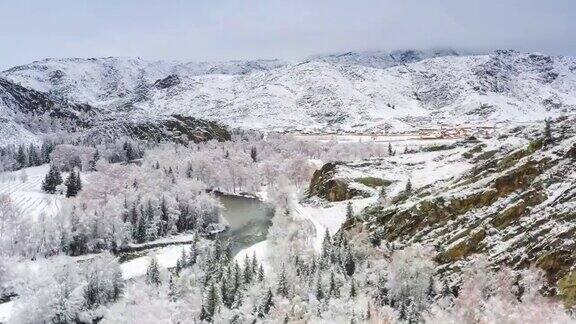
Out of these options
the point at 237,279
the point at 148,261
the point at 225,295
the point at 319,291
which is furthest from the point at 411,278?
the point at 148,261

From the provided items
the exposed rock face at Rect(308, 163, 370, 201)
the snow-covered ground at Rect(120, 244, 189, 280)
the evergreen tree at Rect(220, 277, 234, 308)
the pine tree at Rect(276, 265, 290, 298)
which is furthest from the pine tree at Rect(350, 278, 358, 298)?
the exposed rock face at Rect(308, 163, 370, 201)

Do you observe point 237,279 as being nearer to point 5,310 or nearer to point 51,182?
point 5,310

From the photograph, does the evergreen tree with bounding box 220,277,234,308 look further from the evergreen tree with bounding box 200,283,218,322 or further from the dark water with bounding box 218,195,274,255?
the dark water with bounding box 218,195,274,255

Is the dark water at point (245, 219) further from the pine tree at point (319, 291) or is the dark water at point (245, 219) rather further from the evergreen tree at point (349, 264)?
the pine tree at point (319, 291)

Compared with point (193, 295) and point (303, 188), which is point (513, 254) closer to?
point (193, 295)

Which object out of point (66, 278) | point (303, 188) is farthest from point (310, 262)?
point (303, 188)
